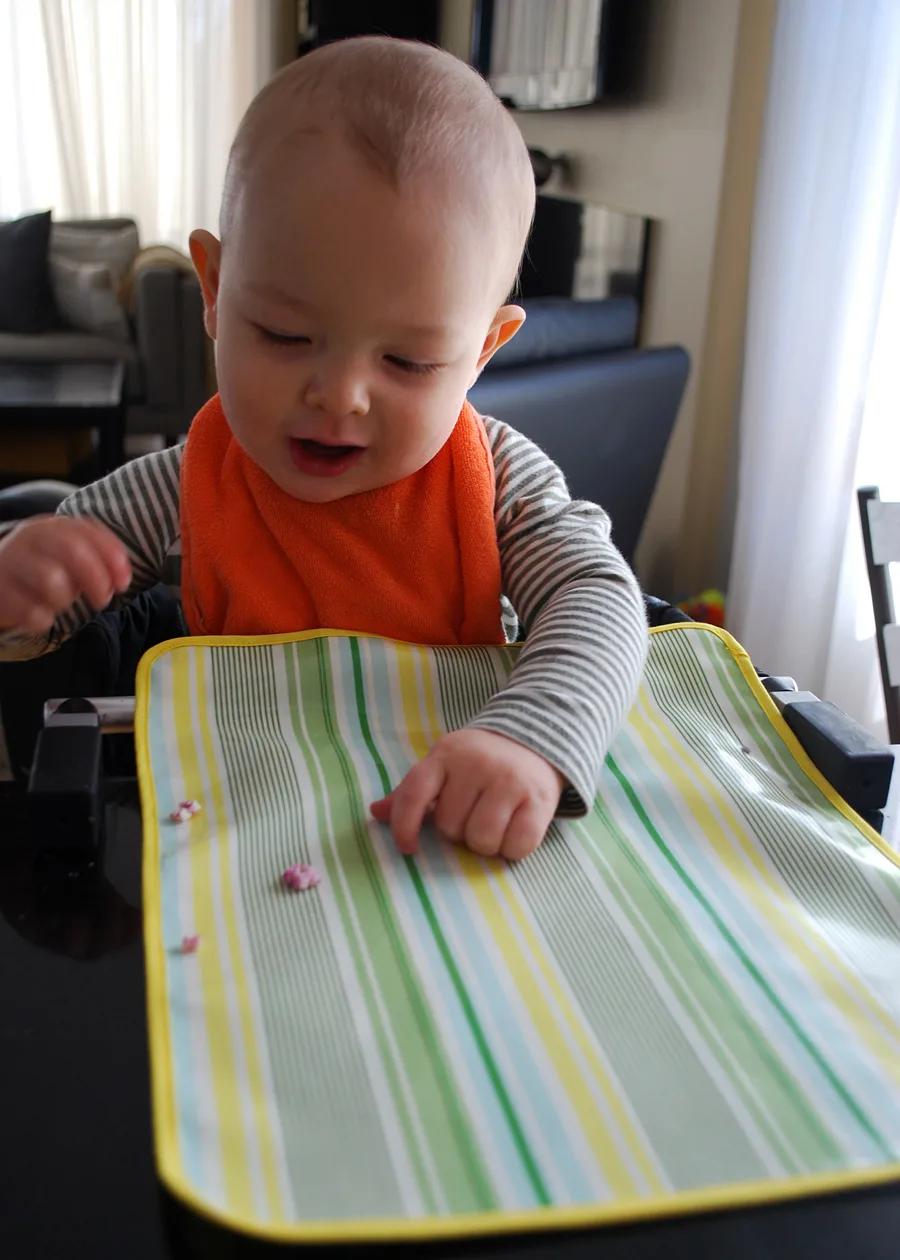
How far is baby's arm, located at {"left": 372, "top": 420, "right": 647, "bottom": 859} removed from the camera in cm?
54

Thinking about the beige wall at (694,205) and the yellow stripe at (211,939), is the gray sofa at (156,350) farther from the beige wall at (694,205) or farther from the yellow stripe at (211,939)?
the yellow stripe at (211,939)

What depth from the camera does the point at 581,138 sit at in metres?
2.99

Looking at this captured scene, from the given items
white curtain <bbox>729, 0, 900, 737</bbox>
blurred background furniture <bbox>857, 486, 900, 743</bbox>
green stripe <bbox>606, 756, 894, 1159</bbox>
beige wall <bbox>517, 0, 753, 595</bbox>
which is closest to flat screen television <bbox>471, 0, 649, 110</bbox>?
beige wall <bbox>517, 0, 753, 595</bbox>

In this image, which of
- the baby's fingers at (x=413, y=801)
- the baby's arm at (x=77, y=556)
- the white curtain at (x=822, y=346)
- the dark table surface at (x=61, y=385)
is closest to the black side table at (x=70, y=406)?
the dark table surface at (x=61, y=385)

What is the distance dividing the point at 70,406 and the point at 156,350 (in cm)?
98

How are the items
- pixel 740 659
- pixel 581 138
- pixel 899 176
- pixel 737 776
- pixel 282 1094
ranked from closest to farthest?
1. pixel 282 1094
2. pixel 737 776
3. pixel 740 659
4. pixel 899 176
5. pixel 581 138

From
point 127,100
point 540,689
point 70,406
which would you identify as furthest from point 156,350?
point 540,689

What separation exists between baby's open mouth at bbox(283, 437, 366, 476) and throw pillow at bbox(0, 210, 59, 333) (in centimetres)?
406

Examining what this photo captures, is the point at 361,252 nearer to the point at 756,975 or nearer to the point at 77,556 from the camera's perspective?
the point at 77,556

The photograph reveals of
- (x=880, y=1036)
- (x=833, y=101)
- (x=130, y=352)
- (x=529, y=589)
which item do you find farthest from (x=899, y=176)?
(x=130, y=352)

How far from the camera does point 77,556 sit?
0.62 metres

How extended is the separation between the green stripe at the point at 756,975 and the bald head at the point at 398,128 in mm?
341

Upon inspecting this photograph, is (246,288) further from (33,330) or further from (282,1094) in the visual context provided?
(33,330)

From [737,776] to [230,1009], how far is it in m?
0.32
